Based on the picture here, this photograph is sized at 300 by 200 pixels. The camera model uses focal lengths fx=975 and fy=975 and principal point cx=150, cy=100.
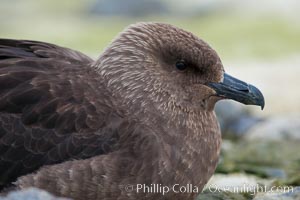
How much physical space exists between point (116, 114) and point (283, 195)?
1.24 metres

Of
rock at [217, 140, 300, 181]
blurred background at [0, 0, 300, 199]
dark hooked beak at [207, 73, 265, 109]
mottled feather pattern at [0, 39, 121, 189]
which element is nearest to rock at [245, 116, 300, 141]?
blurred background at [0, 0, 300, 199]

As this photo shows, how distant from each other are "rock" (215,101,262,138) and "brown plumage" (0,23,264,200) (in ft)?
14.3

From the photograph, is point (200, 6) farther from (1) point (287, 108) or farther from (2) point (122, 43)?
(2) point (122, 43)

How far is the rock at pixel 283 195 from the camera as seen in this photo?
628 centimetres

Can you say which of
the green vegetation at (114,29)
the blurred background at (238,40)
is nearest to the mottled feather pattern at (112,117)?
the blurred background at (238,40)

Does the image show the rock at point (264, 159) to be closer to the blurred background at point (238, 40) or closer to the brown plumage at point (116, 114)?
the blurred background at point (238, 40)

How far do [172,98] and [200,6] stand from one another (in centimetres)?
2255

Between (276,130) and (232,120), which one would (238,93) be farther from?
(232,120)

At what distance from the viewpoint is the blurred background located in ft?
30.7

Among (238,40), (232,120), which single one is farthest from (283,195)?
(238,40)

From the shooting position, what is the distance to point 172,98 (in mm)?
6773

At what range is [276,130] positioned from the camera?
35.4ft

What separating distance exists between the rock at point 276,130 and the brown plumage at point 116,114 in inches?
145

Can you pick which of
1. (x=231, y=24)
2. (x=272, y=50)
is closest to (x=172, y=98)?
(x=272, y=50)
